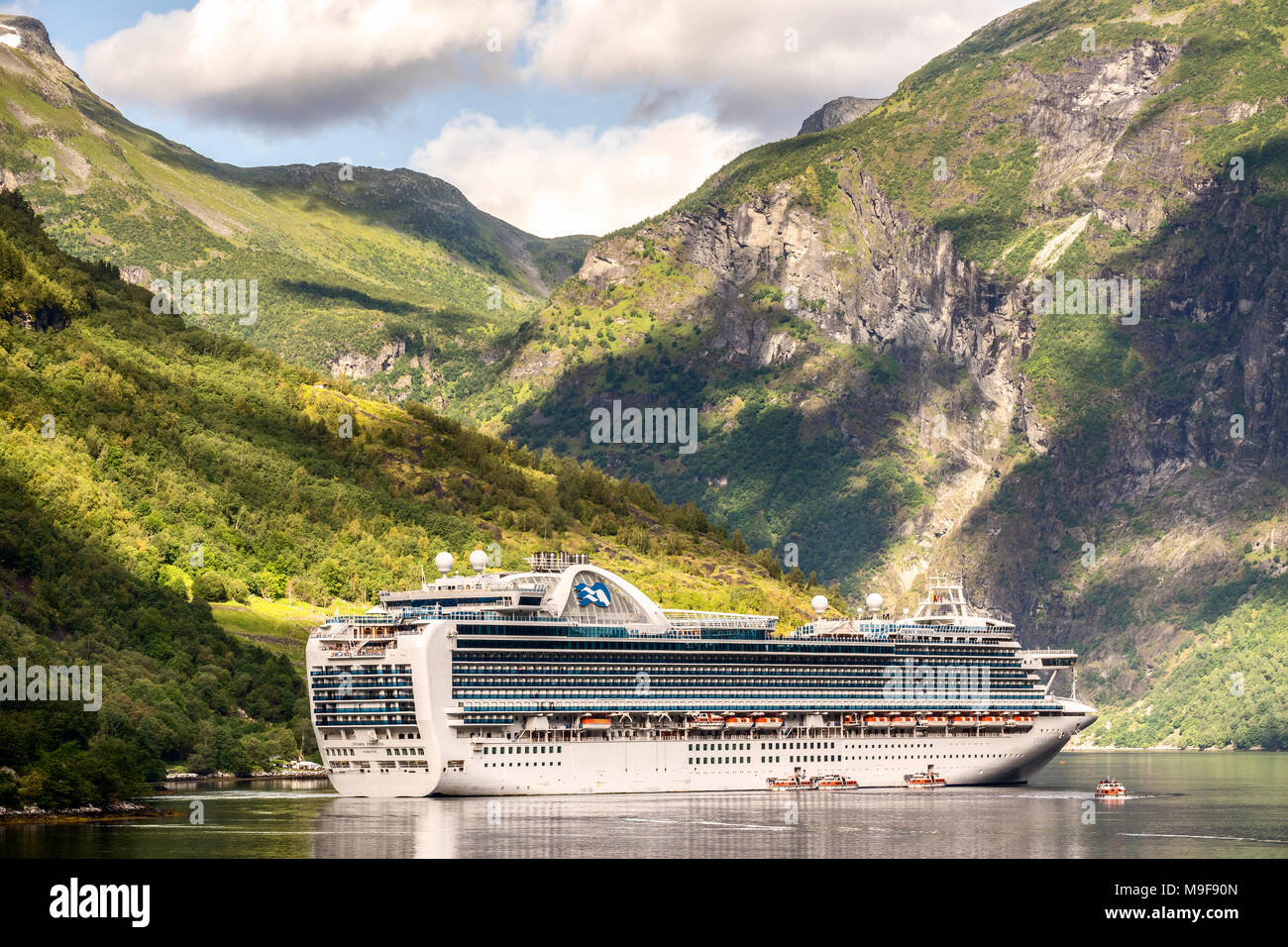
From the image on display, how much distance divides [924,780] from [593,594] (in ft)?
117

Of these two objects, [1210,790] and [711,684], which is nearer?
[711,684]

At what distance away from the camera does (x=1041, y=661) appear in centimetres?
18188

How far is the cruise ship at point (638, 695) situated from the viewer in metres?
141

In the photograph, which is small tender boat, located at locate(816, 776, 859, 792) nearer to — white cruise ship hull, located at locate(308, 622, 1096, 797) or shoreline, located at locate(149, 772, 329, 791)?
white cruise ship hull, located at locate(308, 622, 1096, 797)

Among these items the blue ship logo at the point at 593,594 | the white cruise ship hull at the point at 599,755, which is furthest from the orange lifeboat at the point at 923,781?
the blue ship logo at the point at 593,594

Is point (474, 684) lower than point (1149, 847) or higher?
higher
